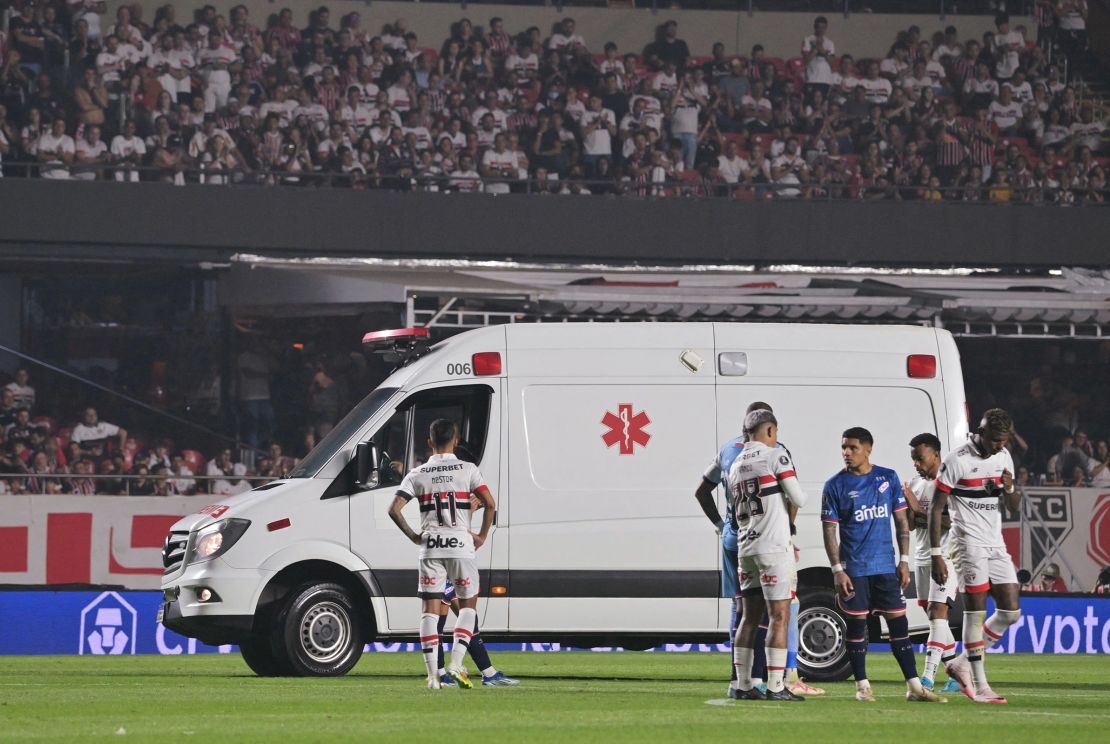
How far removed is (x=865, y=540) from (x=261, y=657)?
217 inches

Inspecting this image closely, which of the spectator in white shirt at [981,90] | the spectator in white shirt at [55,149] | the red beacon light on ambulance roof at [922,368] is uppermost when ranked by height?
the spectator in white shirt at [981,90]

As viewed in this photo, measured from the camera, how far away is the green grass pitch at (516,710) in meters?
8.86

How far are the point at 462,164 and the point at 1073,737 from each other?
64.5 ft

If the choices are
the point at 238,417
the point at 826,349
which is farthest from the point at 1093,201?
the point at 826,349

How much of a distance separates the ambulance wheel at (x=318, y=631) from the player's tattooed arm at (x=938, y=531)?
488 cm

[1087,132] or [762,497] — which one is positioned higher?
[1087,132]

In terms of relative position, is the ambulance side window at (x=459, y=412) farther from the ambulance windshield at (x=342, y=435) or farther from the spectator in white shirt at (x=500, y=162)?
the spectator in white shirt at (x=500, y=162)

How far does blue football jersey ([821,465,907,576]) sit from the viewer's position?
1080cm

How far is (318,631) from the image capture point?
13828mm

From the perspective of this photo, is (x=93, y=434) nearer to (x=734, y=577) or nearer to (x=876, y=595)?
(x=734, y=577)

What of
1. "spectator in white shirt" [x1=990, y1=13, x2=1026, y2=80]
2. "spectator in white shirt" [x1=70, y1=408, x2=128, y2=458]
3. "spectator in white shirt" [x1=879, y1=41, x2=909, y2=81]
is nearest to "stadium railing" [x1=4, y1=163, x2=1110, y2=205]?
"spectator in white shirt" [x1=879, y1=41, x2=909, y2=81]

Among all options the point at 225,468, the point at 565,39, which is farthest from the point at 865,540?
the point at 565,39

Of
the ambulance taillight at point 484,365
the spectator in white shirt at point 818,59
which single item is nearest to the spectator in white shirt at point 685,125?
the spectator in white shirt at point 818,59

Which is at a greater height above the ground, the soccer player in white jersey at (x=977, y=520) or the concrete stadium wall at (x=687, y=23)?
the concrete stadium wall at (x=687, y=23)
